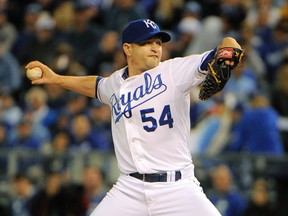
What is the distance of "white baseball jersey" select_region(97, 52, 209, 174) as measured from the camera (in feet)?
23.6

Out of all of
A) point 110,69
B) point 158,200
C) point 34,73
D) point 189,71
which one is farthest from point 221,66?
point 110,69

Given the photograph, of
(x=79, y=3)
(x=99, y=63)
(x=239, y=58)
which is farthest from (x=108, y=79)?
(x=79, y=3)

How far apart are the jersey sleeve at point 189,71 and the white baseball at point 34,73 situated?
115 centimetres

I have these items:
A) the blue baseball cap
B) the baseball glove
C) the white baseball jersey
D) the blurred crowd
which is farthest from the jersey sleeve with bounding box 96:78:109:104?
the blurred crowd

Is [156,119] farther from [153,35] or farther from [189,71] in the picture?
[153,35]

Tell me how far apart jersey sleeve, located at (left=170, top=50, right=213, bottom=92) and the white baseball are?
1154mm

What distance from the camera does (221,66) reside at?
670 centimetres

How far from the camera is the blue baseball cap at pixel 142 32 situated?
7.41m

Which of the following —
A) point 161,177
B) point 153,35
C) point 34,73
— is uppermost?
point 153,35

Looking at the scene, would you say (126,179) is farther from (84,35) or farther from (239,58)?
(84,35)

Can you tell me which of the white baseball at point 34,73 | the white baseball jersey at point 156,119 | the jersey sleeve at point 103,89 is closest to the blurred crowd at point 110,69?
the jersey sleeve at point 103,89

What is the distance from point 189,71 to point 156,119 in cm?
46

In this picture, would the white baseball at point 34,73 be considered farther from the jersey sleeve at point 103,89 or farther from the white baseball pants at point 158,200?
the white baseball pants at point 158,200

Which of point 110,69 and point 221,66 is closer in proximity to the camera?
point 221,66
